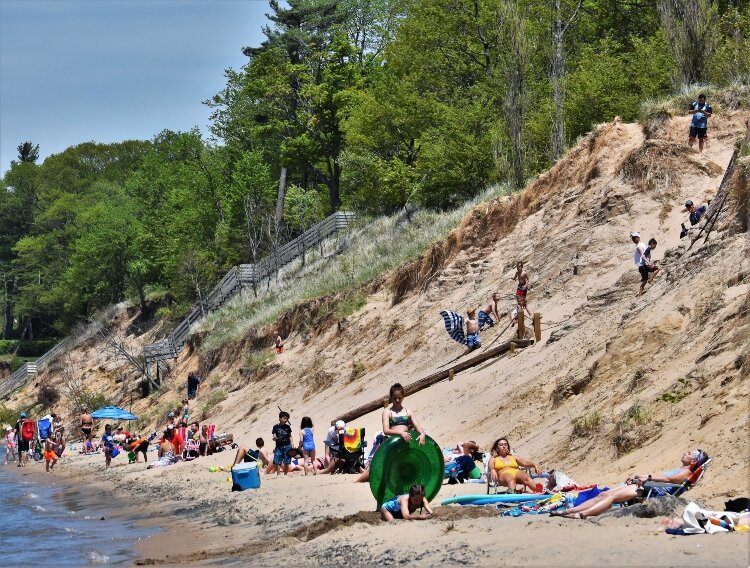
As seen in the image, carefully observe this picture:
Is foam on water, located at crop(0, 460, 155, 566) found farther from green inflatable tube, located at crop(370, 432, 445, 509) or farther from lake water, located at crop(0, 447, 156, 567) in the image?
green inflatable tube, located at crop(370, 432, 445, 509)

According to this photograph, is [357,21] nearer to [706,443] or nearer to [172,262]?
[172,262]

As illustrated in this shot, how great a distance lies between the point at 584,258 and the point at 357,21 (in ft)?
111

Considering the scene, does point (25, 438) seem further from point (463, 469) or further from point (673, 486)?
point (673, 486)

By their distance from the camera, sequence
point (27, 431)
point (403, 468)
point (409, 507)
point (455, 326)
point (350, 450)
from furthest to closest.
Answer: point (27, 431), point (455, 326), point (350, 450), point (403, 468), point (409, 507)

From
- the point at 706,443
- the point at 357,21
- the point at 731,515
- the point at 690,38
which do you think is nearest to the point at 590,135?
the point at 690,38

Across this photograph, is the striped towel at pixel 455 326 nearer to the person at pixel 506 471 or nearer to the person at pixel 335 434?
the person at pixel 335 434

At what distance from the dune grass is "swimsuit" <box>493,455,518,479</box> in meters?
18.2

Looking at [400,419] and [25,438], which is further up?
[25,438]

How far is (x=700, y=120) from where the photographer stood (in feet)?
80.0

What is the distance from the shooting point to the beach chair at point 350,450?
18.1 m

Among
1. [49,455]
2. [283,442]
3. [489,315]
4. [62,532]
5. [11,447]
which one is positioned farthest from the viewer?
[11,447]

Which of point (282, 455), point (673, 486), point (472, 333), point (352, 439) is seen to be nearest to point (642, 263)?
point (472, 333)

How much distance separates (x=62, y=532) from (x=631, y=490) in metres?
9.51

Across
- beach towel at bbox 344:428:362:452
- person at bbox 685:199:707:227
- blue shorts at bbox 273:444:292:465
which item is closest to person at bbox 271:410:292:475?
blue shorts at bbox 273:444:292:465
